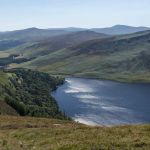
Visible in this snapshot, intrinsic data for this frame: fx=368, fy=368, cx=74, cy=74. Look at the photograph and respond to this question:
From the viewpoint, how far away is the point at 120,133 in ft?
125

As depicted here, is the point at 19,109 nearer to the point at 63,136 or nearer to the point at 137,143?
the point at 63,136

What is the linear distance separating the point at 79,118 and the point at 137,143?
137284 millimetres

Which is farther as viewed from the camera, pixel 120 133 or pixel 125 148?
pixel 120 133

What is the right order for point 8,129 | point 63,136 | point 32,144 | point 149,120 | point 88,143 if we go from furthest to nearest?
point 149,120
point 8,129
point 63,136
point 32,144
point 88,143

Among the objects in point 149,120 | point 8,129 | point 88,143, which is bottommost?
point 149,120

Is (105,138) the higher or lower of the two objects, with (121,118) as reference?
higher

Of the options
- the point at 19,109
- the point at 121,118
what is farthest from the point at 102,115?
the point at 19,109

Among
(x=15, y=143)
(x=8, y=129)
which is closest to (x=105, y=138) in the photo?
(x=15, y=143)

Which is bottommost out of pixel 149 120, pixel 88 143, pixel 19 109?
pixel 149 120

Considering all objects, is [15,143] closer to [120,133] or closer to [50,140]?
[50,140]

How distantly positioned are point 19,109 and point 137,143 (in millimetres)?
78471

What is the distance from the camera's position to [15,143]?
38094 mm

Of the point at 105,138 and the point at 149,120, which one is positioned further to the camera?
the point at 149,120

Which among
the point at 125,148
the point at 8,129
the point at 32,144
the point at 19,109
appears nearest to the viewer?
the point at 125,148
